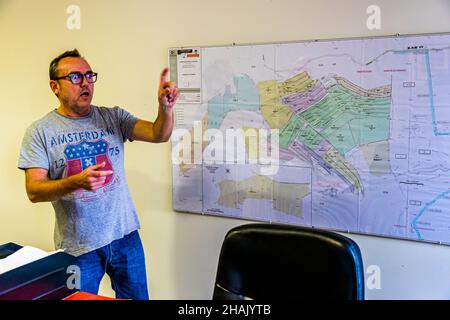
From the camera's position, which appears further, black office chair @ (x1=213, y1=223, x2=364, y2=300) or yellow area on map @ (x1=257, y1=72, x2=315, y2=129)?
yellow area on map @ (x1=257, y1=72, x2=315, y2=129)

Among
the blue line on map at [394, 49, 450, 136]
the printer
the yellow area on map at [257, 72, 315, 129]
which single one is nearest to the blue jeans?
the printer

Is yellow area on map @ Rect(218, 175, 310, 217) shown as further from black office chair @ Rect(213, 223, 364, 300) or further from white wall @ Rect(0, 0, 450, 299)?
black office chair @ Rect(213, 223, 364, 300)

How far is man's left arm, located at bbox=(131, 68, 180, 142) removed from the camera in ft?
6.36

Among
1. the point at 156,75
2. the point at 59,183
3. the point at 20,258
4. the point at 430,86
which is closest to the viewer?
the point at 20,258

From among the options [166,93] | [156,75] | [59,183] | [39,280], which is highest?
[156,75]

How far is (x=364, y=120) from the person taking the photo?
6.64ft

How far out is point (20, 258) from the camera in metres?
1.37

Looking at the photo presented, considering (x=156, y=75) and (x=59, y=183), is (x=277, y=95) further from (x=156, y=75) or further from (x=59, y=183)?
(x=59, y=183)

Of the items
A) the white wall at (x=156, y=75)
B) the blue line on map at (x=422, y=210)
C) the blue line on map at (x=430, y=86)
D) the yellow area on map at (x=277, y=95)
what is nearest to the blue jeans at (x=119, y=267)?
the white wall at (x=156, y=75)

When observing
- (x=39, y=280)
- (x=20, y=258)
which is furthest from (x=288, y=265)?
(x=20, y=258)

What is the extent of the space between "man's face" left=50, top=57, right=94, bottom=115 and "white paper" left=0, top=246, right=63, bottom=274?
77 cm

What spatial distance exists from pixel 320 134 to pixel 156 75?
1021 mm

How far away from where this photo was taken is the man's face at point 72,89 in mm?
1966

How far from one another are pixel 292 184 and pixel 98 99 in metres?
1.33
